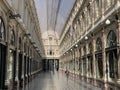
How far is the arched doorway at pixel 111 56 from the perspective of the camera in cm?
1720

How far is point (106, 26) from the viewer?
749 inches

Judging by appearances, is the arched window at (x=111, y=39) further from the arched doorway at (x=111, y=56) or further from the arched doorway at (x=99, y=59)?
the arched doorway at (x=99, y=59)

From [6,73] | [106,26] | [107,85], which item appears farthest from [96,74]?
[6,73]

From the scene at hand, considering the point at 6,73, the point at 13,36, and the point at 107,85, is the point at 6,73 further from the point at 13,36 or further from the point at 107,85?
the point at 107,85

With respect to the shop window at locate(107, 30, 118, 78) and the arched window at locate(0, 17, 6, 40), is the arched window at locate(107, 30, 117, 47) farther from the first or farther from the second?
the arched window at locate(0, 17, 6, 40)

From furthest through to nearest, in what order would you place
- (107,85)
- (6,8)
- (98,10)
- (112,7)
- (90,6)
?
(90,6) < (98,10) < (107,85) < (112,7) < (6,8)

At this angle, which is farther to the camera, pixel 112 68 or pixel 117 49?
pixel 112 68

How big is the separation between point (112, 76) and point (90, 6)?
9332 mm

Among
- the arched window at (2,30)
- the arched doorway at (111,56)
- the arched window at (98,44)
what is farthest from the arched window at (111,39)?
the arched window at (2,30)

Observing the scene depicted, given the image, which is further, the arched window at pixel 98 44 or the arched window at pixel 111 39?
the arched window at pixel 98 44

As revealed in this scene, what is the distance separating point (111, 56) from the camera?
59.7 feet

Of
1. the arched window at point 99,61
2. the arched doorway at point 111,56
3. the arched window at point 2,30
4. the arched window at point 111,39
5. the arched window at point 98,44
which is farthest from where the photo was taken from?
the arched window at point 98,44

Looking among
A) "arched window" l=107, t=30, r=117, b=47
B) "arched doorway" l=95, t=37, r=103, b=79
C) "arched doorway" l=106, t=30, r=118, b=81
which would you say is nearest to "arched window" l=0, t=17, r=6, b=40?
"arched doorway" l=106, t=30, r=118, b=81

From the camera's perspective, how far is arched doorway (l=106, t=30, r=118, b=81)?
17.2 meters
